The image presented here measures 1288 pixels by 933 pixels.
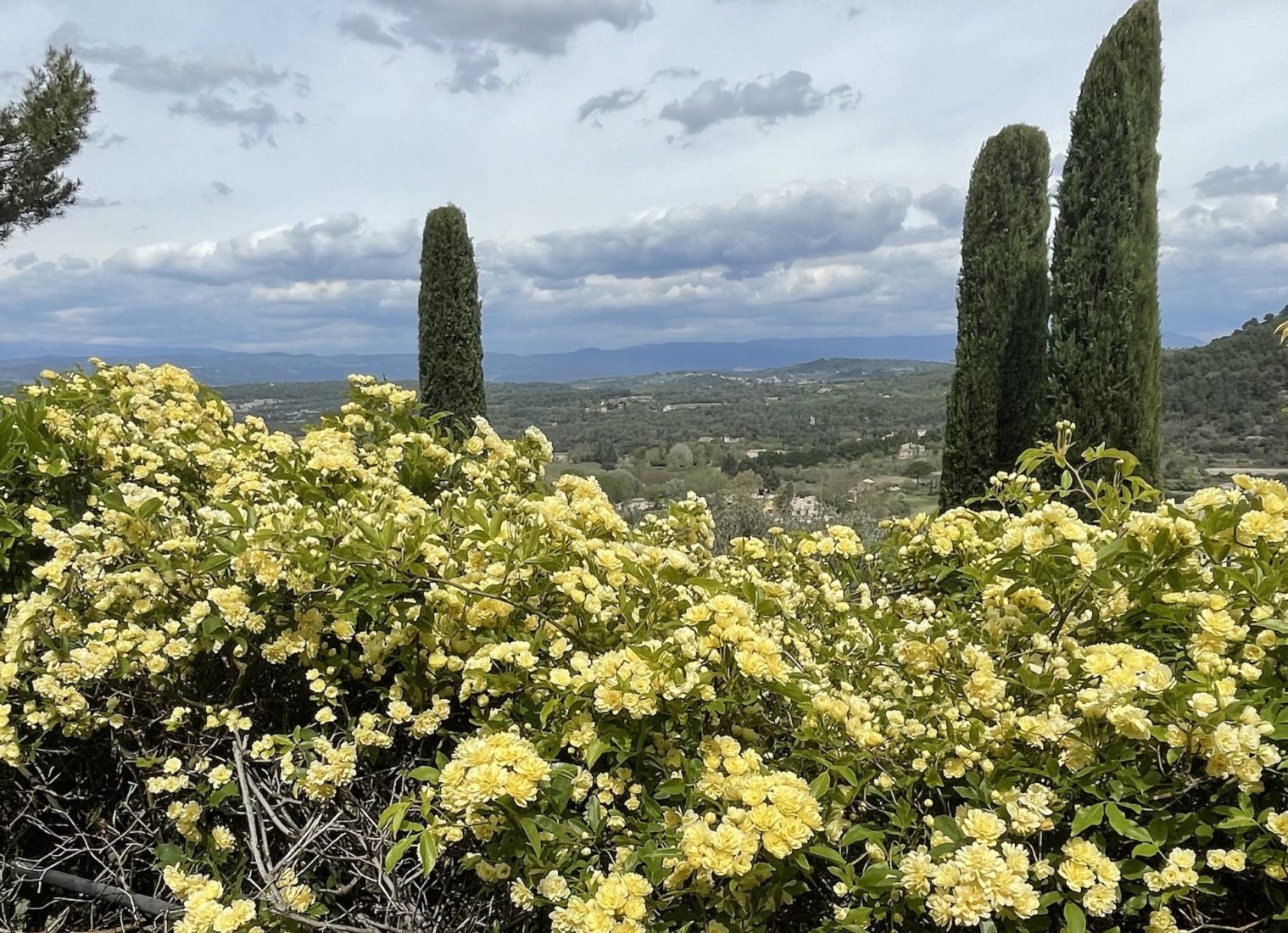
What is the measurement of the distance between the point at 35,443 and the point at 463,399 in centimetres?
850

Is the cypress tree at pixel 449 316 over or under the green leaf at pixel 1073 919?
over

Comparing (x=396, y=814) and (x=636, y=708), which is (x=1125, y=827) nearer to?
(x=636, y=708)

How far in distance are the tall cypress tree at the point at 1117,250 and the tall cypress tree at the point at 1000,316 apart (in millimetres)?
979

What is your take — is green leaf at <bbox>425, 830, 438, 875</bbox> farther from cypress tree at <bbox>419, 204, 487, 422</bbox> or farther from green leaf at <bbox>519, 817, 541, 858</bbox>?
cypress tree at <bbox>419, 204, 487, 422</bbox>

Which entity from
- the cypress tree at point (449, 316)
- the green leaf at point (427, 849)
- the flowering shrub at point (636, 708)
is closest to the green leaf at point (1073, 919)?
the flowering shrub at point (636, 708)

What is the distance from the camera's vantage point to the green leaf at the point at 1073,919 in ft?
3.56

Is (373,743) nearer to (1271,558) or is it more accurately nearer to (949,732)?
(949,732)

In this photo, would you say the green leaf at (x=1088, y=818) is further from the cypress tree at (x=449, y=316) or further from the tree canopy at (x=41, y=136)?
the tree canopy at (x=41, y=136)

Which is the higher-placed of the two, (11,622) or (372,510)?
(372,510)

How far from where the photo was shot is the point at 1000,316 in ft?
27.8

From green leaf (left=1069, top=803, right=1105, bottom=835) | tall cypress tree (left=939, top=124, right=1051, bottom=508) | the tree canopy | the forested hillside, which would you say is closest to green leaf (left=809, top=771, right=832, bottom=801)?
green leaf (left=1069, top=803, right=1105, bottom=835)

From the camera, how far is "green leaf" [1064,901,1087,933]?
108 centimetres

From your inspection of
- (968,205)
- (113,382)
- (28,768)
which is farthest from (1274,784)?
(968,205)

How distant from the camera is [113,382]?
3.11m
